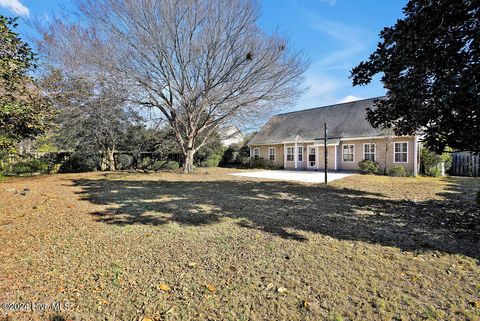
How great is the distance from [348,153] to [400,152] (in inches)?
126

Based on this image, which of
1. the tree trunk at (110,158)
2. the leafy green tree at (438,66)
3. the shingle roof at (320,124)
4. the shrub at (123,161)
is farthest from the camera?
the shingle roof at (320,124)

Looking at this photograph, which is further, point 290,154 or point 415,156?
point 290,154

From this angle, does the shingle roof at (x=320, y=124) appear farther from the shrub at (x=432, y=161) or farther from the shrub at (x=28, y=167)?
the shrub at (x=28, y=167)

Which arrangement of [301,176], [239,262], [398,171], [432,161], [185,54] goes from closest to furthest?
[239,262] → [185,54] → [301,176] → [398,171] → [432,161]

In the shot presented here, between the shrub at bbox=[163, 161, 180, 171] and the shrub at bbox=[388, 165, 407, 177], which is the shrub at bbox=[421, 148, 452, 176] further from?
the shrub at bbox=[163, 161, 180, 171]

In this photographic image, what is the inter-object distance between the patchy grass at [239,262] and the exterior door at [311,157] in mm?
13601

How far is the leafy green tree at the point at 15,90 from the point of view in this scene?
424 cm

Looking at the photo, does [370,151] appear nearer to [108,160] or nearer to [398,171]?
[398,171]

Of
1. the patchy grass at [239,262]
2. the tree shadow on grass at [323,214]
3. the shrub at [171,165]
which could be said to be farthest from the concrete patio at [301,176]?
the shrub at [171,165]

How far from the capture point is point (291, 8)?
10.1 m

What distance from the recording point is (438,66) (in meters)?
4.83

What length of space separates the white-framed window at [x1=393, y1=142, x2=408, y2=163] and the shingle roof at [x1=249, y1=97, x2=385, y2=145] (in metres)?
1.32

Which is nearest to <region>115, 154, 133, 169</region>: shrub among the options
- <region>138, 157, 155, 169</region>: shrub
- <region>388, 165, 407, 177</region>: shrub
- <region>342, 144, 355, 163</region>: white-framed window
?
<region>138, 157, 155, 169</region>: shrub

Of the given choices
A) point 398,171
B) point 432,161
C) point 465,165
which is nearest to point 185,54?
point 398,171
